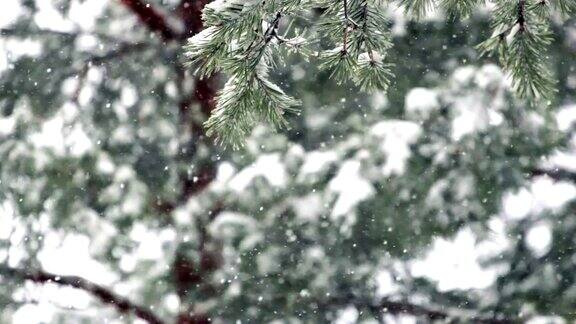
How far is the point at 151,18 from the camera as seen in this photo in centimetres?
455

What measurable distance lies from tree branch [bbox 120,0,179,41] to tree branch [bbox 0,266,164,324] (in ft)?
5.81

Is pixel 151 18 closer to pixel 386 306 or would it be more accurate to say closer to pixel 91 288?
pixel 91 288

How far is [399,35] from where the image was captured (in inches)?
164

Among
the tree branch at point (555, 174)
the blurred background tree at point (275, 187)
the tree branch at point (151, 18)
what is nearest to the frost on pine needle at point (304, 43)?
the blurred background tree at point (275, 187)

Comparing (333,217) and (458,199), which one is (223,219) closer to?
(333,217)

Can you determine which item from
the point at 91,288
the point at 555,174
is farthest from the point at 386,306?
the point at 91,288

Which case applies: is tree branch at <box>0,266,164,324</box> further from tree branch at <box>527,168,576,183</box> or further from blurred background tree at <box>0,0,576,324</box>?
tree branch at <box>527,168,576,183</box>

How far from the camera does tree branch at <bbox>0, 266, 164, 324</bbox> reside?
4.39 m

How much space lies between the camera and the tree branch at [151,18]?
451 cm

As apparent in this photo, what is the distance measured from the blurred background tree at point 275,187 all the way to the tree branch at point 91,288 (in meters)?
0.01

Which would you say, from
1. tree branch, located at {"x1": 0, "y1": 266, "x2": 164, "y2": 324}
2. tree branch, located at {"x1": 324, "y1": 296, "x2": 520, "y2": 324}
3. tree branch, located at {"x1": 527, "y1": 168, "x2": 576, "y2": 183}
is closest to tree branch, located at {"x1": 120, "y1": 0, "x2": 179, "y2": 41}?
tree branch, located at {"x1": 0, "y1": 266, "x2": 164, "y2": 324}

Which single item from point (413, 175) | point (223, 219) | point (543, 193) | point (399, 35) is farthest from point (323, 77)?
point (543, 193)

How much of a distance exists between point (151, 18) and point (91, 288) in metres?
1.90

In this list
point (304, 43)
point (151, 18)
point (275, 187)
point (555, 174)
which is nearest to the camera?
point (304, 43)
